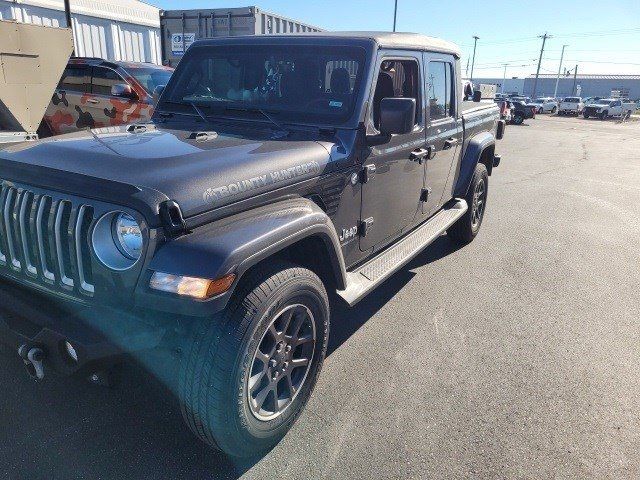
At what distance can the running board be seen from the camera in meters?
2.98

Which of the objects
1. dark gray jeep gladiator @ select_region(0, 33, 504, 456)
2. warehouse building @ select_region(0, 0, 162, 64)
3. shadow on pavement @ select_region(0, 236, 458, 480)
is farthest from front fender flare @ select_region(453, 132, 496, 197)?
warehouse building @ select_region(0, 0, 162, 64)

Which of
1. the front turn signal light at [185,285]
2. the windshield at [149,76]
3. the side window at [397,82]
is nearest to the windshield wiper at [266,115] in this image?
the side window at [397,82]

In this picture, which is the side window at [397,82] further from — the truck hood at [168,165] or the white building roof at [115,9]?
the white building roof at [115,9]

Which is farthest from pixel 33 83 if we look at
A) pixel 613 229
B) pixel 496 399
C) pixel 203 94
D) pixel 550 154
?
pixel 550 154

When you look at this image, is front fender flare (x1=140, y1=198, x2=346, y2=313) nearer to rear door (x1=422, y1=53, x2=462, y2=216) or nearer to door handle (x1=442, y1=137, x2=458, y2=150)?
rear door (x1=422, y1=53, x2=462, y2=216)

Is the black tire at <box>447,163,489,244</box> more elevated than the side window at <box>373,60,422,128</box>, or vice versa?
the side window at <box>373,60,422,128</box>

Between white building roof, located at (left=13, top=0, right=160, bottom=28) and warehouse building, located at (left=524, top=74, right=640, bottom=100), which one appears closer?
white building roof, located at (left=13, top=0, right=160, bottom=28)

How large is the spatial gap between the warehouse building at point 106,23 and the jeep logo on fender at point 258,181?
11065 millimetres

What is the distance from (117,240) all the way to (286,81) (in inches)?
66.6

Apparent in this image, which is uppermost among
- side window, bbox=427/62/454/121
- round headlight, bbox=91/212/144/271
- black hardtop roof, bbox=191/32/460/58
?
black hardtop roof, bbox=191/32/460/58

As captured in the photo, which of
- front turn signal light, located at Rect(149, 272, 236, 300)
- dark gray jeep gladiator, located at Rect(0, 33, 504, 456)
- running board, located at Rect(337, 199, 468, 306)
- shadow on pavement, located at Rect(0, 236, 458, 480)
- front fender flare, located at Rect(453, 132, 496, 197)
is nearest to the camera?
front turn signal light, located at Rect(149, 272, 236, 300)

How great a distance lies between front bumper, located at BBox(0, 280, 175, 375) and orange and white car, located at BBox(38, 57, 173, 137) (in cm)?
578

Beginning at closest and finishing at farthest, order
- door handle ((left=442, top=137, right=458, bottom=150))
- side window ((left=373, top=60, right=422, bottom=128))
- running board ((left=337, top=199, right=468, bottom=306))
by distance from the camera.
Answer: running board ((left=337, top=199, right=468, bottom=306)) → side window ((left=373, top=60, right=422, bottom=128)) → door handle ((left=442, top=137, right=458, bottom=150))

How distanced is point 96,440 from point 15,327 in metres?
0.72
